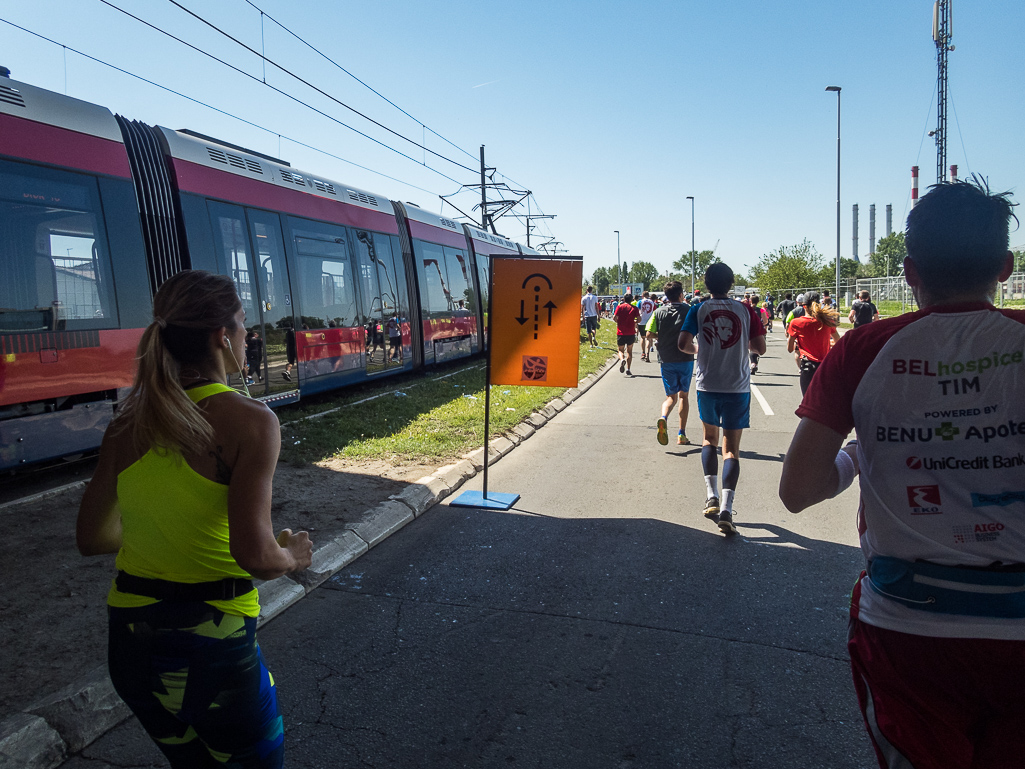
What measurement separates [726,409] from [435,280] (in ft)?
38.8

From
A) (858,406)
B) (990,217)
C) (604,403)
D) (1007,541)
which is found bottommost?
(604,403)

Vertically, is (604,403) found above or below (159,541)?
below

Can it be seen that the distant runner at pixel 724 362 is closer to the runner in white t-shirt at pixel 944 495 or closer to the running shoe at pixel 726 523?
the running shoe at pixel 726 523

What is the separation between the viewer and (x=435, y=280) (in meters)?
16.9

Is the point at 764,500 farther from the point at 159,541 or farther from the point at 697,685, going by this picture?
the point at 159,541

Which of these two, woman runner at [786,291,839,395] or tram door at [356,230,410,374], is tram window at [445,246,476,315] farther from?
woman runner at [786,291,839,395]

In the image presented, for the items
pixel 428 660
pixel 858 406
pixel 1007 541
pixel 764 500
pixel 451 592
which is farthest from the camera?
pixel 764 500

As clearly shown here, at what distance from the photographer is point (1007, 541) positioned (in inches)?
62.9

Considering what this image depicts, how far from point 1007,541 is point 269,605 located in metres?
3.76

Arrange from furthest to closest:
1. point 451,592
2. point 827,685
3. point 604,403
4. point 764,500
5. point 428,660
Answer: point 604,403
point 764,500
point 451,592
point 428,660
point 827,685

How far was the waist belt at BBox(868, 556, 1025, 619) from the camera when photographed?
1.58 m

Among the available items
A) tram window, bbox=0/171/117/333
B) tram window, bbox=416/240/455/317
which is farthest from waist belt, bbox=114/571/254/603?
tram window, bbox=416/240/455/317

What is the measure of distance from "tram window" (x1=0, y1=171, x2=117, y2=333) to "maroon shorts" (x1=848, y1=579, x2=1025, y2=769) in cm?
694

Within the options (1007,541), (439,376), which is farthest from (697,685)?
(439,376)
